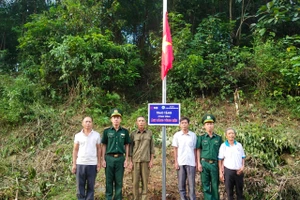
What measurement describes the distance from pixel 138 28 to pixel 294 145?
26.1 feet

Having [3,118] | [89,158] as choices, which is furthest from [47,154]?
[89,158]

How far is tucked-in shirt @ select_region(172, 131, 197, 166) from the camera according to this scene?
4.66 metres

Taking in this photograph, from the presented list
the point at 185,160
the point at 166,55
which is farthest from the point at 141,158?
the point at 166,55

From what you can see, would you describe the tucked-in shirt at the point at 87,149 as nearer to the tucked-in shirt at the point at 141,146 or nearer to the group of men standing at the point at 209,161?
the tucked-in shirt at the point at 141,146

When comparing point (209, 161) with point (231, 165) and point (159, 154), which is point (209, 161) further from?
point (159, 154)

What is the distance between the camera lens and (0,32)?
504 inches

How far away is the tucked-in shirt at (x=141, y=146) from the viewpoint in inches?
184

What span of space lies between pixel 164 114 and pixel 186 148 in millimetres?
710

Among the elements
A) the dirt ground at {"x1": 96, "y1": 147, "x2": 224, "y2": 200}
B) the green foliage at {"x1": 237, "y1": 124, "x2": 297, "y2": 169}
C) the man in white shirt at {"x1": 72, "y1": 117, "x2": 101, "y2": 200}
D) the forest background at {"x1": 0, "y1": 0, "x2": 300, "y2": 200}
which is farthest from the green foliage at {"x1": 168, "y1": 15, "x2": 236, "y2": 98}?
the man in white shirt at {"x1": 72, "y1": 117, "x2": 101, "y2": 200}

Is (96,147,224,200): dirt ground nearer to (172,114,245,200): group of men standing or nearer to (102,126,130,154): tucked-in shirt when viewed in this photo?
(172,114,245,200): group of men standing

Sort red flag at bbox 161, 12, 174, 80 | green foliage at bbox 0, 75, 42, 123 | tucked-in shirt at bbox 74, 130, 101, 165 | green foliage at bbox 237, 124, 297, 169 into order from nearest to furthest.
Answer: tucked-in shirt at bbox 74, 130, 101, 165 → red flag at bbox 161, 12, 174, 80 → green foliage at bbox 237, 124, 297, 169 → green foliage at bbox 0, 75, 42, 123

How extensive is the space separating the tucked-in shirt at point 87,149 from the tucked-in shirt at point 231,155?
7.00 ft

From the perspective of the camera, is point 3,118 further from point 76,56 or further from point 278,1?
point 278,1

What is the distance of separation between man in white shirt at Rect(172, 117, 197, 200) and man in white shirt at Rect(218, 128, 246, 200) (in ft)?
1.55
